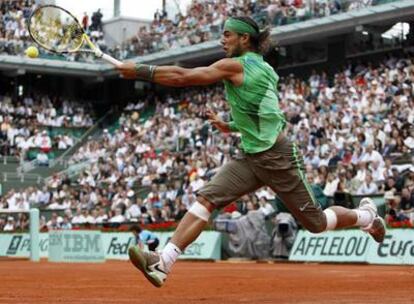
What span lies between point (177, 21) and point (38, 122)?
→ 781 cm

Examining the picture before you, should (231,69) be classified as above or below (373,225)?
above

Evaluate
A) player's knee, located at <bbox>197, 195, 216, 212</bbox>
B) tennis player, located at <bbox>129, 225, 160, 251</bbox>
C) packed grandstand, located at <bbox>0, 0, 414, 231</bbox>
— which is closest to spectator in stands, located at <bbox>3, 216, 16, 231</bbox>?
packed grandstand, located at <bbox>0, 0, 414, 231</bbox>

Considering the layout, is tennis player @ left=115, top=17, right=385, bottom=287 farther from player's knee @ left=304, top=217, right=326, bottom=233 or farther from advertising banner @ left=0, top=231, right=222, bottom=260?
advertising banner @ left=0, top=231, right=222, bottom=260

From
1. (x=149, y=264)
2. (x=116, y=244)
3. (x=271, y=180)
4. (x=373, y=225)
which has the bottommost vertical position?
(x=116, y=244)

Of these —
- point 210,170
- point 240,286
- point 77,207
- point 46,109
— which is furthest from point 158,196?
point 240,286

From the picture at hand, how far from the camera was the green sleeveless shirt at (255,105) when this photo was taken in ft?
25.6

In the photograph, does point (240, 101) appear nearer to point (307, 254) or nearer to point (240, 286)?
point (240, 286)

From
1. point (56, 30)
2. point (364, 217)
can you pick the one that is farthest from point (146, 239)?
point (364, 217)

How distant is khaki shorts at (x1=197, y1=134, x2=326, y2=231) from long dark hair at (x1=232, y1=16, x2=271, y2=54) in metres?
0.79

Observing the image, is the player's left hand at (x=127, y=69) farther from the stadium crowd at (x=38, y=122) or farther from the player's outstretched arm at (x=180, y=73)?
the stadium crowd at (x=38, y=122)

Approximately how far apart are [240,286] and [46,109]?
3273 cm

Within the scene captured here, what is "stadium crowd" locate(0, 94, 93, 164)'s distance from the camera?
129 ft

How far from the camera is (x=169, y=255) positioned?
7797mm

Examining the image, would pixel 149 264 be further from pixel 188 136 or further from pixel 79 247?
pixel 188 136
